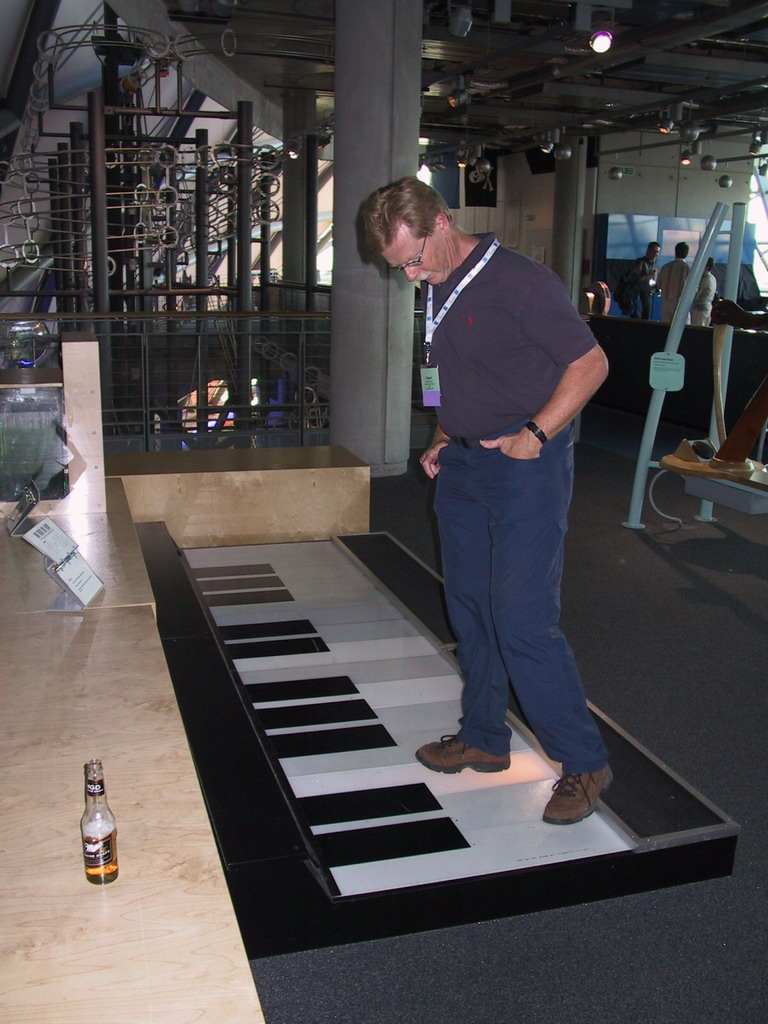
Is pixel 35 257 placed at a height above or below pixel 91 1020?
above

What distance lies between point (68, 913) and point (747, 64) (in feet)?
41.9

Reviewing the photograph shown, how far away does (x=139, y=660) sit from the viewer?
2.14 m

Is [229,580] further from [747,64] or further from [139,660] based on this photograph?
[747,64]

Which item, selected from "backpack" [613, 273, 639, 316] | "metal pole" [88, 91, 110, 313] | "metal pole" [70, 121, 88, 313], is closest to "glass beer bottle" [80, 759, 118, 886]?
"metal pole" [88, 91, 110, 313]

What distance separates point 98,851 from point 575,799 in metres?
1.39

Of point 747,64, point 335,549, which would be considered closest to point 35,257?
point 335,549

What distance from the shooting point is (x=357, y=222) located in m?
6.14

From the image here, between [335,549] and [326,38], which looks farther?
[326,38]

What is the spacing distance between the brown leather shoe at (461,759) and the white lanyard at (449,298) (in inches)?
41.8

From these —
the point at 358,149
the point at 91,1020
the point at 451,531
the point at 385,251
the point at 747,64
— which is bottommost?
the point at 91,1020

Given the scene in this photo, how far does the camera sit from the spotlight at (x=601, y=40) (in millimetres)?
7988

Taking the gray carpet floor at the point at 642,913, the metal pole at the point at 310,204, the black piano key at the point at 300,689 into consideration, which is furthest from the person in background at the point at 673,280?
the black piano key at the point at 300,689

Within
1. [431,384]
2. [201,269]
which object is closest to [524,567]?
[431,384]

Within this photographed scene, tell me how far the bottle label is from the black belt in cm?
130
